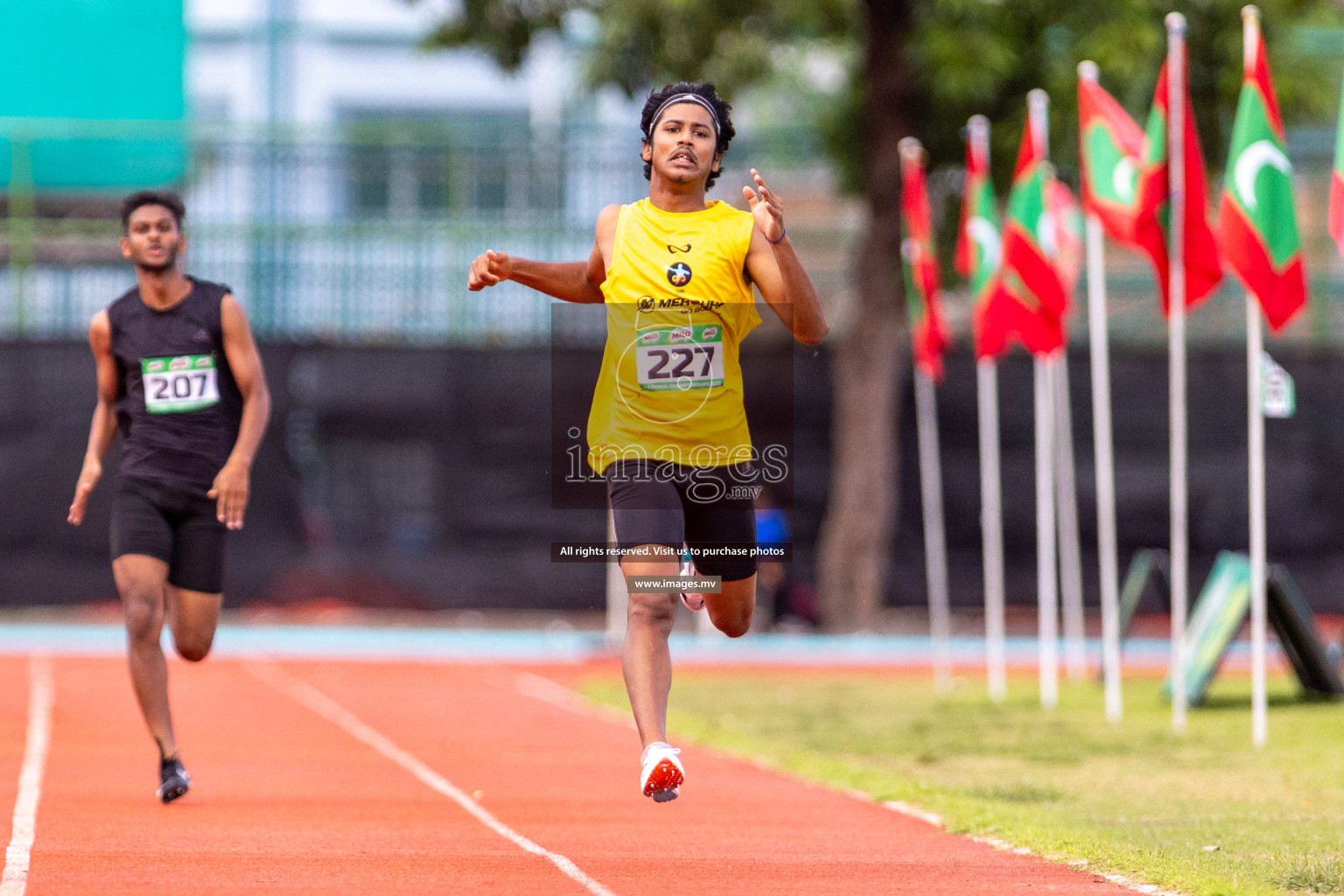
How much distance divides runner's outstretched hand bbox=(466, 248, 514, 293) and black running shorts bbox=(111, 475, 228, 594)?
2091 millimetres

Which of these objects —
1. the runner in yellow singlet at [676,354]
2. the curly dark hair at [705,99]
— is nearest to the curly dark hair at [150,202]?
the runner in yellow singlet at [676,354]

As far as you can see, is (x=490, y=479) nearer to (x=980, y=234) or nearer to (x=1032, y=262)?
(x=980, y=234)

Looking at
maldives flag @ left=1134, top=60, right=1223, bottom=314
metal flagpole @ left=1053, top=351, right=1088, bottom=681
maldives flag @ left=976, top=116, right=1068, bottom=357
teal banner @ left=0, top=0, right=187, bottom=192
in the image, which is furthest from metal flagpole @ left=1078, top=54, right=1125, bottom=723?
teal banner @ left=0, top=0, right=187, bottom=192

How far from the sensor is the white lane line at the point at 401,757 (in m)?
6.02

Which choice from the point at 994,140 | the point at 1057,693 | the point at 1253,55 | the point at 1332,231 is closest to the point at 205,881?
the point at 1332,231

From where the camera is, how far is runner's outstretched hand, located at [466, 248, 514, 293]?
6.03 metres

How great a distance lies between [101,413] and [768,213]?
349 centimetres

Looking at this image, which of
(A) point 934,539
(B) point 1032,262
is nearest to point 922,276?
(B) point 1032,262

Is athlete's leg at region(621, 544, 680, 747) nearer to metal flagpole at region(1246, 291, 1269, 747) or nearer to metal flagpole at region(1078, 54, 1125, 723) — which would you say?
metal flagpole at region(1246, 291, 1269, 747)

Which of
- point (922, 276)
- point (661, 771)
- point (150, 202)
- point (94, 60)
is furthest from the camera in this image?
point (94, 60)

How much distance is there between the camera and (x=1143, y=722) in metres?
12.0

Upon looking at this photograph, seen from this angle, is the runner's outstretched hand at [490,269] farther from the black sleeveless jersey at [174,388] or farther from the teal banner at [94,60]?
the teal banner at [94,60]

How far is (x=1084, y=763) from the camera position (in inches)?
391

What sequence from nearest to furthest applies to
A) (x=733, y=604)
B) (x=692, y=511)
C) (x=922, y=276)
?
(x=692, y=511)
(x=733, y=604)
(x=922, y=276)
